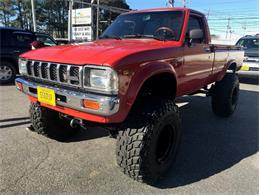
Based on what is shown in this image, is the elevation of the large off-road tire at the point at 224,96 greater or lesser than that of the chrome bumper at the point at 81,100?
lesser

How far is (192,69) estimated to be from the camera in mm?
4066

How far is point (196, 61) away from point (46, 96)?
2299 mm

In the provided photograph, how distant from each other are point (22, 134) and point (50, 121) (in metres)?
0.64

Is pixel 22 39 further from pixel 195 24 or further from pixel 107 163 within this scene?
pixel 107 163

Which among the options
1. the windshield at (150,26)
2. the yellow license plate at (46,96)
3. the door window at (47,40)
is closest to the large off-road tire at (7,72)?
the door window at (47,40)

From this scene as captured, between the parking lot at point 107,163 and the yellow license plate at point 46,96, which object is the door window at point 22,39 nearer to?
the parking lot at point 107,163

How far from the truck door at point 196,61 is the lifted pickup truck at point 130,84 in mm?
15

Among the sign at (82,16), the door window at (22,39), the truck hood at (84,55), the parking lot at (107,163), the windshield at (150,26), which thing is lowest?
the parking lot at (107,163)

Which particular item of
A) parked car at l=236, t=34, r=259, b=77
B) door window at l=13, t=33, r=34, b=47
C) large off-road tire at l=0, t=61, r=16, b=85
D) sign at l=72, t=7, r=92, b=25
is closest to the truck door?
parked car at l=236, t=34, r=259, b=77

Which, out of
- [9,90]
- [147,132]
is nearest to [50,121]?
[147,132]

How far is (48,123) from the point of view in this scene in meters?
3.84

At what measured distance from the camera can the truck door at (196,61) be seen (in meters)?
3.86

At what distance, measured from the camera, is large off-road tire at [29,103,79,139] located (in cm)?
377

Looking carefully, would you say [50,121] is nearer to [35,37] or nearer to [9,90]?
[9,90]
